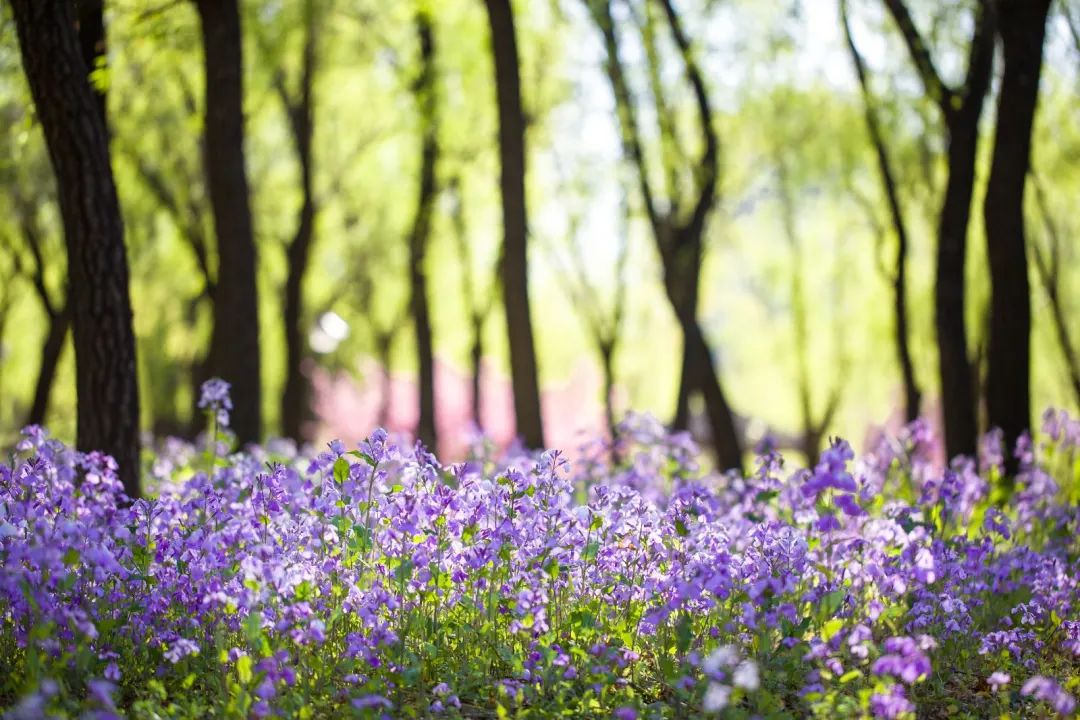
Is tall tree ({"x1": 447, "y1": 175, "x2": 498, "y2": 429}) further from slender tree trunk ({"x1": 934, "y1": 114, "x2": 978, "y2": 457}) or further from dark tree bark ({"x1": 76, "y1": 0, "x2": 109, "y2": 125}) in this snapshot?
dark tree bark ({"x1": 76, "y1": 0, "x2": 109, "y2": 125})

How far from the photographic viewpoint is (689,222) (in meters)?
15.3

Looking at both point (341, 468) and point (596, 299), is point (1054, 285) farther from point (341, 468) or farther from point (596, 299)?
point (341, 468)

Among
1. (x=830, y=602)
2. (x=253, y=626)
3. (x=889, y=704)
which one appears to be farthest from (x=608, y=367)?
(x=889, y=704)

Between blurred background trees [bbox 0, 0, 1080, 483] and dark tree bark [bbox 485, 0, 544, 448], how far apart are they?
0.09 ft

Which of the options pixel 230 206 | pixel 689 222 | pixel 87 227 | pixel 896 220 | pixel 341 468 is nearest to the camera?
pixel 341 468

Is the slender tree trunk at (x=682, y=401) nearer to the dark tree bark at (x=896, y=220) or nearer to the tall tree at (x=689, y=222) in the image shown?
the tall tree at (x=689, y=222)

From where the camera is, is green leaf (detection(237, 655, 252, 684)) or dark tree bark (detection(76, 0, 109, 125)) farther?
dark tree bark (detection(76, 0, 109, 125))

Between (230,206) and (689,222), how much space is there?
673cm

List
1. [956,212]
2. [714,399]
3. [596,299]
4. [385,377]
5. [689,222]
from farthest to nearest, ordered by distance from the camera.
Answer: [385,377] → [596,299] → [689,222] → [714,399] → [956,212]

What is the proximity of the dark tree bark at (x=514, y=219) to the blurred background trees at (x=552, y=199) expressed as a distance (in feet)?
0.09

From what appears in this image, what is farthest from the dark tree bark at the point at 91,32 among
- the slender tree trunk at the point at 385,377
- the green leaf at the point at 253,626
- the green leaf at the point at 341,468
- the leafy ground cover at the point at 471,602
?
the slender tree trunk at the point at 385,377

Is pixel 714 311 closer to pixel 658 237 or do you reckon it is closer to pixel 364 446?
pixel 658 237

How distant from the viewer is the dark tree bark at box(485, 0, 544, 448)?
34.4 feet

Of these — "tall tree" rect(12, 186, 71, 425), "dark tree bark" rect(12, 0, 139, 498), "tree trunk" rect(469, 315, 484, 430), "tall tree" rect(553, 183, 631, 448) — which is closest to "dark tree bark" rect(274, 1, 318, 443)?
"tall tree" rect(12, 186, 71, 425)
